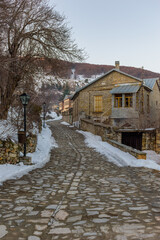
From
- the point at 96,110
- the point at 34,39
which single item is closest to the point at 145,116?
the point at 96,110

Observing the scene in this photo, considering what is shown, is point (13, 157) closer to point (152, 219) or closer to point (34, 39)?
point (152, 219)

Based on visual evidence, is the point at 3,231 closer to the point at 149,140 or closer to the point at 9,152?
the point at 9,152

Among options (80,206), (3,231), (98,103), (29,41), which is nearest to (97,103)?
(98,103)

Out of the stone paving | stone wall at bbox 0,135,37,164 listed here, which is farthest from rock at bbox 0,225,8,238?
stone wall at bbox 0,135,37,164

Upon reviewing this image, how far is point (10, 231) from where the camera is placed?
3.17 m

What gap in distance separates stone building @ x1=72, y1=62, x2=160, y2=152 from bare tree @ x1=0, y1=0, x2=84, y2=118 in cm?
1053

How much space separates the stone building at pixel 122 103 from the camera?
71.3ft

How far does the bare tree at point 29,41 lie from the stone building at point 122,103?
10.5m

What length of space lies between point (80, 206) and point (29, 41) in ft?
34.2

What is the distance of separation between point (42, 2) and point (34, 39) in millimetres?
2250

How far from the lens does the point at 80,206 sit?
14.0 ft

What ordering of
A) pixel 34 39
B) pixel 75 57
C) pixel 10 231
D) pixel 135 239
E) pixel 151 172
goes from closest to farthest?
pixel 135 239 < pixel 10 231 < pixel 151 172 < pixel 34 39 < pixel 75 57

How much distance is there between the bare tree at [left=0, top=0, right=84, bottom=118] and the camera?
35.9ft

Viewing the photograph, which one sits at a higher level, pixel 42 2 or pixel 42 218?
pixel 42 2
